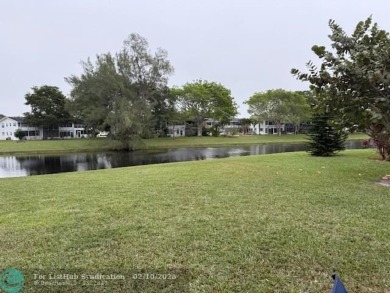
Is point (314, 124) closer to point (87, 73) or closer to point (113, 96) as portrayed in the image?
point (113, 96)

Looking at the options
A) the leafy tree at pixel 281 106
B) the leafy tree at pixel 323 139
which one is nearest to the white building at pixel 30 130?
the leafy tree at pixel 281 106

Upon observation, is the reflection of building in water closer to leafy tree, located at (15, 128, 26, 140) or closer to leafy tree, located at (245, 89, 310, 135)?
leafy tree, located at (15, 128, 26, 140)

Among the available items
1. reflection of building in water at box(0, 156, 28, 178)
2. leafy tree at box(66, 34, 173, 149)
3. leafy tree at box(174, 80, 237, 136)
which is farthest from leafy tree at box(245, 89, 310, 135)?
reflection of building in water at box(0, 156, 28, 178)

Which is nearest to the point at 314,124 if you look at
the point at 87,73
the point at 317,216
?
the point at 317,216

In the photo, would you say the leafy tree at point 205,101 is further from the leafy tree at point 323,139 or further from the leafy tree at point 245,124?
the leafy tree at point 323,139

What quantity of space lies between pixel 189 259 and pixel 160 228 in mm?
1056

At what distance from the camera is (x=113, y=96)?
3488 centimetres

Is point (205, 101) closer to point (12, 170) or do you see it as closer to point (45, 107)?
point (45, 107)

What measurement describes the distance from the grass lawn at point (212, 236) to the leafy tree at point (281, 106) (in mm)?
48301

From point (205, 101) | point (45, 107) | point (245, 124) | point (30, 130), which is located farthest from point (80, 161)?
point (245, 124)

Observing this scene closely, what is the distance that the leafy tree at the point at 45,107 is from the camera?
55.1 m

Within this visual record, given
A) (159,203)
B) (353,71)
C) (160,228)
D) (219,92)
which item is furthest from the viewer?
(219,92)

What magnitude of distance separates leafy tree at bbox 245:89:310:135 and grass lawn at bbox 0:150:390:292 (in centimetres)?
4830

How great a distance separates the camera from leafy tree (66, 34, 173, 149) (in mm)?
33062
